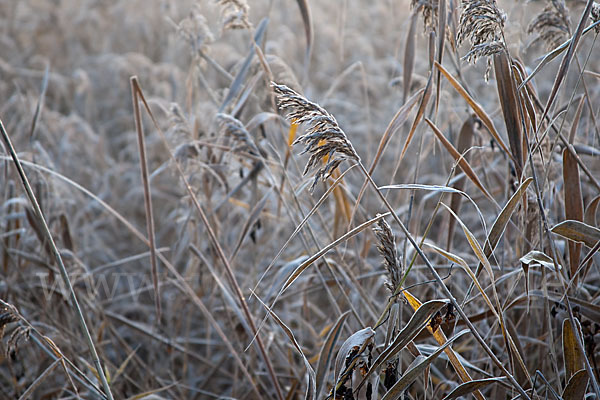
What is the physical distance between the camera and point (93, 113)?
118 inches

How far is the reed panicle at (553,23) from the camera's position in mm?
1026

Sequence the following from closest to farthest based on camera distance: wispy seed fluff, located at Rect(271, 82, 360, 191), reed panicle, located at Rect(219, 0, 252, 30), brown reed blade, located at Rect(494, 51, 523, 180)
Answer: wispy seed fluff, located at Rect(271, 82, 360, 191) → brown reed blade, located at Rect(494, 51, 523, 180) → reed panicle, located at Rect(219, 0, 252, 30)

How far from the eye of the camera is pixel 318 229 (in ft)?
5.33

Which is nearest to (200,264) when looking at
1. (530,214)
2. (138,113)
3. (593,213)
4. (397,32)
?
(138,113)

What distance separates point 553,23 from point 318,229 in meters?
0.85

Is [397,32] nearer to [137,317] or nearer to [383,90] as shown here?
[383,90]

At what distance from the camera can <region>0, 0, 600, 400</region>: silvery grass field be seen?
79 centimetres

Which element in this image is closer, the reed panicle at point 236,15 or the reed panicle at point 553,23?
the reed panicle at point 553,23

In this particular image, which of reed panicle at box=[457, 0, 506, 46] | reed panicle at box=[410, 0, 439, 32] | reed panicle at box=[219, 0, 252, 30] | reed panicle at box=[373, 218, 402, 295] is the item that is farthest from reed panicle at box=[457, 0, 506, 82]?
reed panicle at box=[219, 0, 252, 30]

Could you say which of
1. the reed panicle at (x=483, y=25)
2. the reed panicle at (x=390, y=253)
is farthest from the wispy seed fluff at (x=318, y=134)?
the reed panicle at (x=483, y=25)

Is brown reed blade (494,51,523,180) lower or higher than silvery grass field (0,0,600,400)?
higher

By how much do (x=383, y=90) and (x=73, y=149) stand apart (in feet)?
5.36

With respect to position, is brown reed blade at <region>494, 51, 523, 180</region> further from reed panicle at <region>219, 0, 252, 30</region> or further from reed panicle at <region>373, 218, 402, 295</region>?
reed panicle at <region>219, 0, 252, 30</region>

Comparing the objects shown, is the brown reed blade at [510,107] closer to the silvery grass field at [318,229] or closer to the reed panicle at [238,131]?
the silvery grass field at [318,229]
